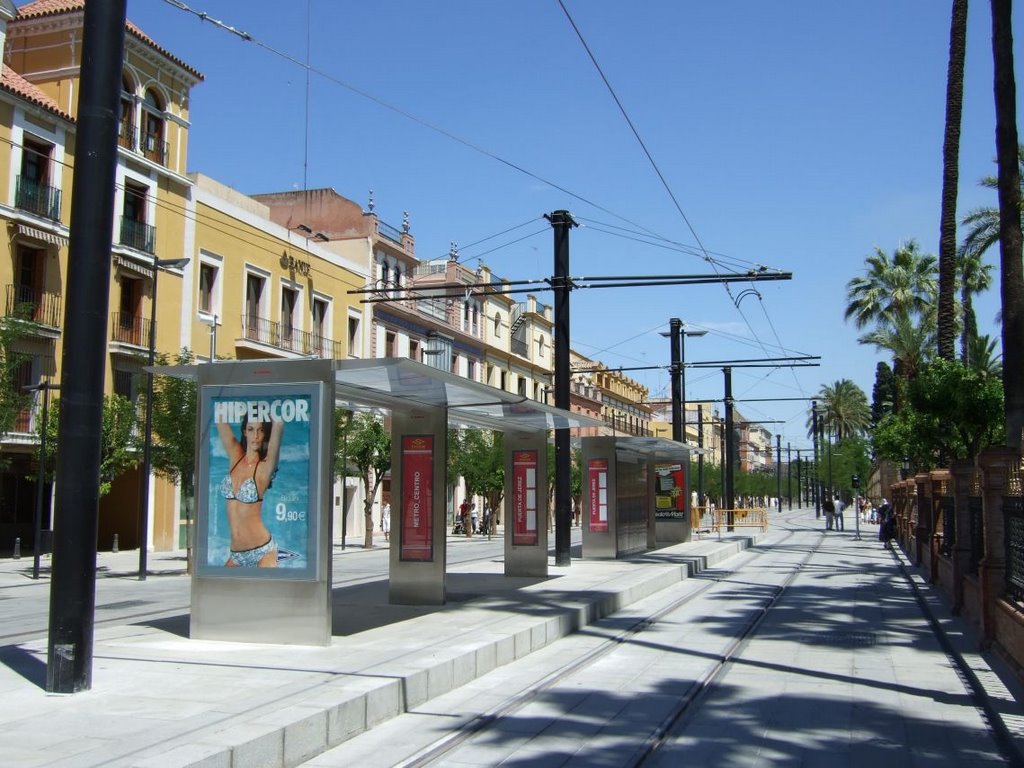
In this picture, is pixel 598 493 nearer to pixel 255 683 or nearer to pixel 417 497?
pixel 417 497

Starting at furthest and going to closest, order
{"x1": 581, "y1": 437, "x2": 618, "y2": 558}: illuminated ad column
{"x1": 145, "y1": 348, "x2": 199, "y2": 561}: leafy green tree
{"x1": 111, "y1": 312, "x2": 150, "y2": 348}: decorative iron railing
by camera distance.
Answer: {"x1": 111, "y1": 312, "x2": 150, "y2": 348}: decorative iron railing
{"x1": 145, "y1": 348, "x2": 199, "y2": 561}: leafy green tree
{"x1": 581, "y1": 437, "x2": 618, "y2": 558}: illuminated ad column

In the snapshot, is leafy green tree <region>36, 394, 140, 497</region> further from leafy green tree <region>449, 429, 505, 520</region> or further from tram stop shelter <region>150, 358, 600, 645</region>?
leafy green tree <region>449, 429, 505, 520</region>

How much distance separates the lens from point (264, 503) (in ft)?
33.8

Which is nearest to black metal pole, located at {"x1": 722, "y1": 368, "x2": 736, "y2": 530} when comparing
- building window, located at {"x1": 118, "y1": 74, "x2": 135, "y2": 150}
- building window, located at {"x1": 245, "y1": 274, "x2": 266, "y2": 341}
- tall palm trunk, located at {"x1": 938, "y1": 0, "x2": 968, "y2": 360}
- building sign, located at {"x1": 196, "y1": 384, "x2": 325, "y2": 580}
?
tall palm trunk, located at {"x1": 938, "y1": 0, "x2": 968, "y2": 360}

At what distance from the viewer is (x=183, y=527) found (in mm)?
35906

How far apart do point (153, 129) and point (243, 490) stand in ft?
94.1

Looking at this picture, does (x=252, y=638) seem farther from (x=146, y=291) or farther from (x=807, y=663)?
(x=146, y=291)

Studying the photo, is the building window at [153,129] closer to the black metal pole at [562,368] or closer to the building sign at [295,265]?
the building sign at [295,265]

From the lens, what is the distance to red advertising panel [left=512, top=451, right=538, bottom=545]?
1850 centimetres

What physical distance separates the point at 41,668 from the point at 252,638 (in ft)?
7.01

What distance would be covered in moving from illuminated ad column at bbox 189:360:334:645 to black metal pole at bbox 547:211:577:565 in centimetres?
1012

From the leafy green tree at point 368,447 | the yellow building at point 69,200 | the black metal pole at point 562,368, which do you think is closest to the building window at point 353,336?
the leafy green tree at point 368,447

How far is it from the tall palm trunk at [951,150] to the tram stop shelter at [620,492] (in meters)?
7.69

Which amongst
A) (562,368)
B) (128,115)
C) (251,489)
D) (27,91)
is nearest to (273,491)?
(251,489)
